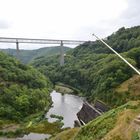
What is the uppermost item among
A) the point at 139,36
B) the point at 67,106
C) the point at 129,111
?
the point at 139,36

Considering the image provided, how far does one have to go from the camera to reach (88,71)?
101 meters

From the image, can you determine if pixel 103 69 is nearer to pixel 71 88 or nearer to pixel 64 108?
pixel 64 108

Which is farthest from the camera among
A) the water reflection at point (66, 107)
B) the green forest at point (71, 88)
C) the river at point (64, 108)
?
the water reflection at point (66, 107)

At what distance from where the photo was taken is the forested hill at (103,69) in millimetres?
72838

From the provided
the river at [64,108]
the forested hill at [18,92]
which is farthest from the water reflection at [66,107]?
the forested hill at [18,92]

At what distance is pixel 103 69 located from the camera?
82062mm

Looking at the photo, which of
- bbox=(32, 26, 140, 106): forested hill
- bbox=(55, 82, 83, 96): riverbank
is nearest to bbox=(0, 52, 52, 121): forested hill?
bbox=(32, 26, 140, 106): forested hill

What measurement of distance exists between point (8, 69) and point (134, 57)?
90.8 feet

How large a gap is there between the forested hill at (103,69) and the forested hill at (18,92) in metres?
12.2

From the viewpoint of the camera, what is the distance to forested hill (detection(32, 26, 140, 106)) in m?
72.8

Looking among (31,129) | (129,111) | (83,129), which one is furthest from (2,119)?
(129,111)

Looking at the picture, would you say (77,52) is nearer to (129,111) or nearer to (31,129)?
(31,129)

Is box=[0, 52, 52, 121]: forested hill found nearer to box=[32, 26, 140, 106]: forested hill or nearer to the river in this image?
the river

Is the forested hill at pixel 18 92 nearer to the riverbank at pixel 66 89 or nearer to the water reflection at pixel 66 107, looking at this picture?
the water reflection at pixel 66 107
